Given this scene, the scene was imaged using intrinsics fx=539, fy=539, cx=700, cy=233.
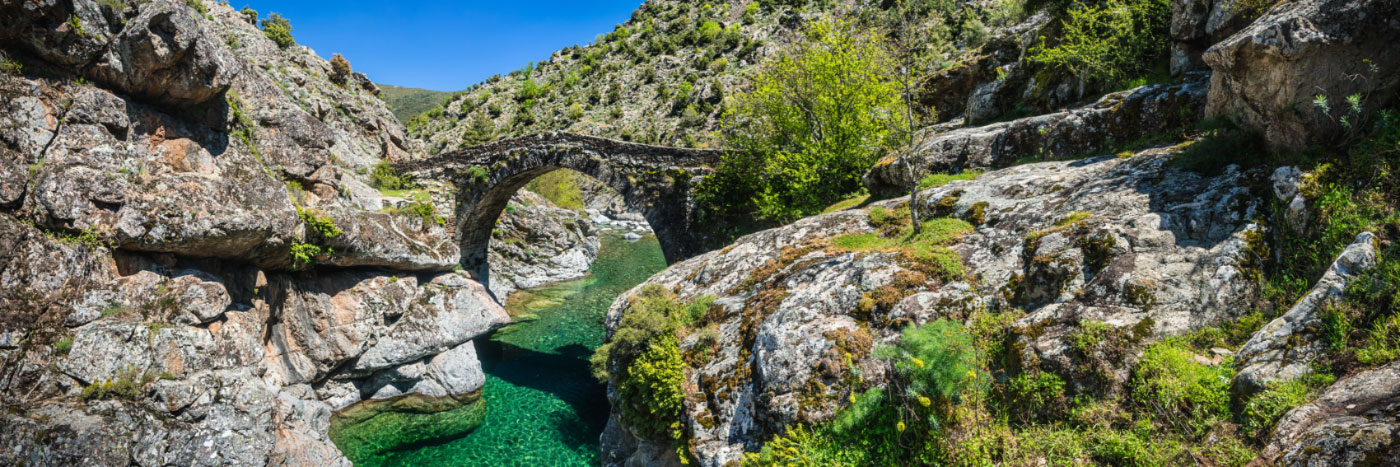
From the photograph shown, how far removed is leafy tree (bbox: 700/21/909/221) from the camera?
16719 millimetres

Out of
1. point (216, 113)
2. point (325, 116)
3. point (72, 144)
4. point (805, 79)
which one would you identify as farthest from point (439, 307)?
point (805, 79)

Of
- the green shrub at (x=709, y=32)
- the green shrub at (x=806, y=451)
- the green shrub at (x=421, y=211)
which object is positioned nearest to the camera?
the green shrub at (x=806, y=451)

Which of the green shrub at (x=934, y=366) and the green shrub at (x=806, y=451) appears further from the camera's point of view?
the green shrub at (x=806, y=451)

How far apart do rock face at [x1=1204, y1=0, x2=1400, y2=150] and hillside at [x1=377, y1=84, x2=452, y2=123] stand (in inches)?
3962

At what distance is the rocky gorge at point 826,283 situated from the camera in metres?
5.35

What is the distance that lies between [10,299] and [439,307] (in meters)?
9.24

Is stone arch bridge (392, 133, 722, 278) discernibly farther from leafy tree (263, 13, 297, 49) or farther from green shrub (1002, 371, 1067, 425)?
green shrub (1002, 371, 1067, 425)

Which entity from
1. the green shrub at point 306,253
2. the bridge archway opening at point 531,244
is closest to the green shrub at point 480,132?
the bridge archway opening at point 531,244

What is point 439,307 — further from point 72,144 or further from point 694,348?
point 694,348

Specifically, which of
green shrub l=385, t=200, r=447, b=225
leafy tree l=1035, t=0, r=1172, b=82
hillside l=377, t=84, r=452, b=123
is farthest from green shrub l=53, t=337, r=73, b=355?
hillside l=377, t=84, r=452, b=123

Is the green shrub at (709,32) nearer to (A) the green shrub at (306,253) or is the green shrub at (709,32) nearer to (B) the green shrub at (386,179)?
(B) the green shrub at (386,179)

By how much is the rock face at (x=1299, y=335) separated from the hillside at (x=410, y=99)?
102 m

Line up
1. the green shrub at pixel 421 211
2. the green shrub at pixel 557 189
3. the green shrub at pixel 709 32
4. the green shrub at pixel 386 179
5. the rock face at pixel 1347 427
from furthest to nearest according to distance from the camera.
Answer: the green shrub at pixel 709 32 → the green shrub at pixel 557 189 → the green shrub at pixel 386 179 → the green shrub at pixel 421 211 → the rock face at pixel 1347 427

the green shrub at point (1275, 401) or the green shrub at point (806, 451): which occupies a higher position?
the green shrub at point (1275, 401)
